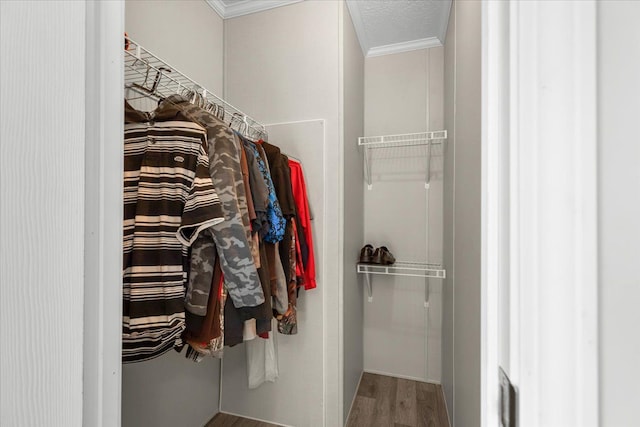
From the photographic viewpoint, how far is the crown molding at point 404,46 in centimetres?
209

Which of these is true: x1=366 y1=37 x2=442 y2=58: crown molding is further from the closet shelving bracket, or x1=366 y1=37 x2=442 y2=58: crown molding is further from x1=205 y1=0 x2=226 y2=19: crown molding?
the closet shelving bracket

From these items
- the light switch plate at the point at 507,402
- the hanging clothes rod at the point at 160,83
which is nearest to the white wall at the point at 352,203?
the hanging clothes rod at the point at 160,83

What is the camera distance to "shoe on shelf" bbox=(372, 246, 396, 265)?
202 centimetres

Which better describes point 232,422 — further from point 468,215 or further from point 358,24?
point 358,24

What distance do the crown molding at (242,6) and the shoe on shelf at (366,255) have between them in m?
1.62

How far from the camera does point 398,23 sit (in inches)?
76.3

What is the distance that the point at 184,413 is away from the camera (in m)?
1.50

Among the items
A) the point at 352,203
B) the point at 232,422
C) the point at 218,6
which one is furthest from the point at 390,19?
the point at 232,422

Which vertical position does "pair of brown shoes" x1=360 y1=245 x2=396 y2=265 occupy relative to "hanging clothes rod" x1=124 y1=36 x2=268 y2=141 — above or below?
below
